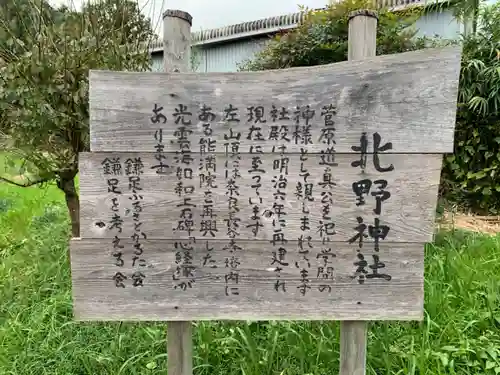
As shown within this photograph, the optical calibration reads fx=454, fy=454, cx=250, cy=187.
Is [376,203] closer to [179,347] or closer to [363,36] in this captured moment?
[363,36]

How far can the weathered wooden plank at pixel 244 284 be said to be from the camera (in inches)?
67.9

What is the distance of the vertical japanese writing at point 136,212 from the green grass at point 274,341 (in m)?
0.65

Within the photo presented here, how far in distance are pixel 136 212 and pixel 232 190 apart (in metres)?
0.37

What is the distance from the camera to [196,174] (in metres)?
1.68

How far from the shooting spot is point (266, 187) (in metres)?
1.68

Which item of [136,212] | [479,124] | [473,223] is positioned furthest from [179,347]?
[479,124]

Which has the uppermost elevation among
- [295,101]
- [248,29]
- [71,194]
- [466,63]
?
[248,29]

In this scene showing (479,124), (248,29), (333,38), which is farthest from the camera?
(248,29)

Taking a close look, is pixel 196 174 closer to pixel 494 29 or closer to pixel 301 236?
pixel 301 236

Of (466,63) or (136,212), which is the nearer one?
(136,212)

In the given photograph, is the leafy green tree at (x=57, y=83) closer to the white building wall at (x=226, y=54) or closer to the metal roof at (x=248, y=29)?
the white building wall at (x=226, y=54)

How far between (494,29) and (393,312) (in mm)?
4817

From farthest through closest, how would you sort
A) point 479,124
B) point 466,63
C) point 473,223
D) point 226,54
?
point 226,54, point 479,124, point 466,63, point 473,223

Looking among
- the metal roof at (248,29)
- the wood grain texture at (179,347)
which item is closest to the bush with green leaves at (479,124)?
the metal roof at (248,29)
